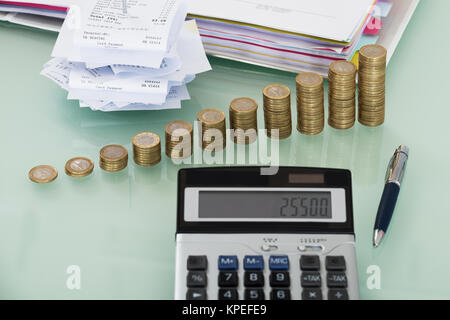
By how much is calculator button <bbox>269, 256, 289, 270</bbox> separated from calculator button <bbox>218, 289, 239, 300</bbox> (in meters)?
0.05

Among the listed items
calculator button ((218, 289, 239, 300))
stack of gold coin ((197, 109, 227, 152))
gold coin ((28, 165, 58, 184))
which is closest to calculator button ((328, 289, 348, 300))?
calculator button ((218, 289, 239, 300))

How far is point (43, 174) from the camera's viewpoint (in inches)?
41.7

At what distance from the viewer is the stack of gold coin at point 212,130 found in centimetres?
108

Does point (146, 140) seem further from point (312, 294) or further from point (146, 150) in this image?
point (312, 294)

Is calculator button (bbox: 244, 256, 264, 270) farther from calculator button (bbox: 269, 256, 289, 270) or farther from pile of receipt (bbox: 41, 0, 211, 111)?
pile of receipt (bbox: 41, 0, 211, 111)

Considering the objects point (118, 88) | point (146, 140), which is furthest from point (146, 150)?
point (118, 88)

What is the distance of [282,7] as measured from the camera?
4.18 feet

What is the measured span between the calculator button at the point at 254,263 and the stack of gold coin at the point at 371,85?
0.35m

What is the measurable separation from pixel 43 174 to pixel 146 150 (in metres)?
0.15

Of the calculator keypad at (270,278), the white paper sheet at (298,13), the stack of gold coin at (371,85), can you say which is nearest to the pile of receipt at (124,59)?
the white paper sheet at (298,13)

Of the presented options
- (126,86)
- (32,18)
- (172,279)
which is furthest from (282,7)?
(172,279)

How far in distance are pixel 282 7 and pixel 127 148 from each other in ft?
1.22
